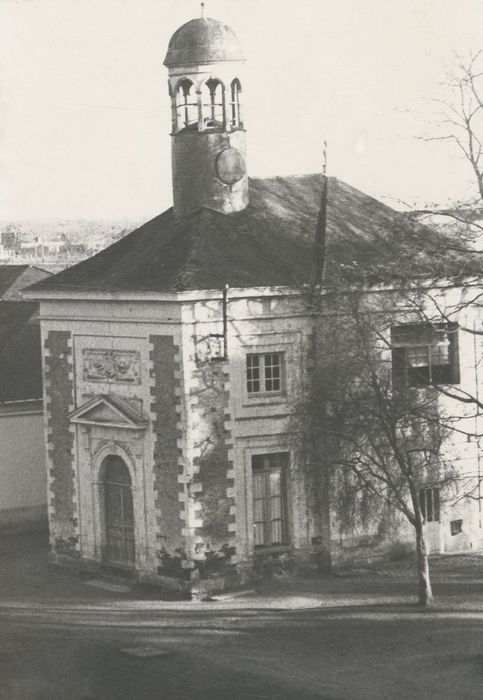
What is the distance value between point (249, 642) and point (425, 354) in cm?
1137

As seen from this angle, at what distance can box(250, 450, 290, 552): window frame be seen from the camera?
4303 cm

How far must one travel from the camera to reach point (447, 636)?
3722cm

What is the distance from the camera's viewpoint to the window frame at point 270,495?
43.0 meters

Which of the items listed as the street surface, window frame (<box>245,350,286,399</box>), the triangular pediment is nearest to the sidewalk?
the street surface

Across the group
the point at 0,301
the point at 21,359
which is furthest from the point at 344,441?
the point at 0,301

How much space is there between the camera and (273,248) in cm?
4466

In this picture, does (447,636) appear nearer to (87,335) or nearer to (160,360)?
(160,360)

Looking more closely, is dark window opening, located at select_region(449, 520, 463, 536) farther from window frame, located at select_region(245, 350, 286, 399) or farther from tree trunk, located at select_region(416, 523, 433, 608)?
window frame, located at select_region(245, 350, 286, 399)

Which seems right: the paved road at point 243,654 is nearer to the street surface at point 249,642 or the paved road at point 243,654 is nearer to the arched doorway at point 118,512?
the street surface at point 249,642

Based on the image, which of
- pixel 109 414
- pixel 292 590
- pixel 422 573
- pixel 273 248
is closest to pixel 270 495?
pixel 292 590

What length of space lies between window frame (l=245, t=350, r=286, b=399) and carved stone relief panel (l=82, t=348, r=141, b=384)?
2888mm

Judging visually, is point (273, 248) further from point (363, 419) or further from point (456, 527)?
point (456, 527)

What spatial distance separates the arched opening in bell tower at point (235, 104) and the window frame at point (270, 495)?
9.59 metres

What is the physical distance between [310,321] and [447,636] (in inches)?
394
